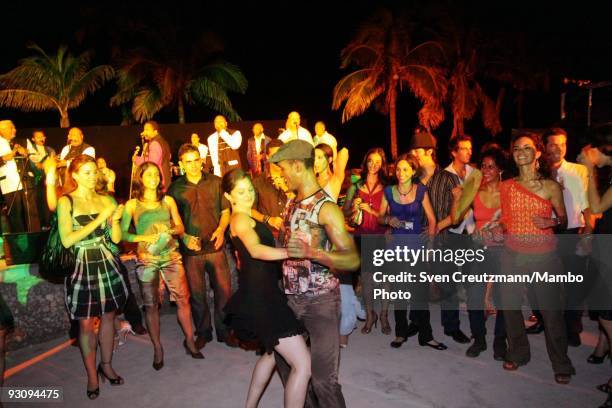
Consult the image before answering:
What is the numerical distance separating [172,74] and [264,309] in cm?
1629

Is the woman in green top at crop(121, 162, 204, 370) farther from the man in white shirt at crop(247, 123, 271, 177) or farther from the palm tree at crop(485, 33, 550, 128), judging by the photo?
the palm tree at crop(485, 33, 550, 128)

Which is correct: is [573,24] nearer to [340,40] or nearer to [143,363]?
[340,40]

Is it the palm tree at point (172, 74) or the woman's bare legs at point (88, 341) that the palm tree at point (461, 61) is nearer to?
the palm tree at point (172, 74)

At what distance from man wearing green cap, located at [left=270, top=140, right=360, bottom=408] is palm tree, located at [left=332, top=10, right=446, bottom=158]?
15.9m

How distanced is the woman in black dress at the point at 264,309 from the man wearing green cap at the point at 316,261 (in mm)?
82

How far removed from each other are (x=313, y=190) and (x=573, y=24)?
76.5ft

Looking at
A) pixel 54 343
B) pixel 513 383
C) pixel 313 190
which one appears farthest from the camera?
pixel 54 343

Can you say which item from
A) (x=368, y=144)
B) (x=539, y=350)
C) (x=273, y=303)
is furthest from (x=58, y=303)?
(x=368, y=144)

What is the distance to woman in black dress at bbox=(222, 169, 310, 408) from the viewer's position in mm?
2918

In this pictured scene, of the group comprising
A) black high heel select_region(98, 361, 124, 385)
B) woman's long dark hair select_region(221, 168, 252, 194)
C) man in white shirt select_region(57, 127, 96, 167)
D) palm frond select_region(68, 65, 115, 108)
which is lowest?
black high heel select_region(98, 361, 124, 385)

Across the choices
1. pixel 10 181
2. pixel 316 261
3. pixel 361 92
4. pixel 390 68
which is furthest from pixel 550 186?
pixel 390 68

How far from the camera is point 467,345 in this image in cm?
475

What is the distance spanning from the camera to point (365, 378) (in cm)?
412

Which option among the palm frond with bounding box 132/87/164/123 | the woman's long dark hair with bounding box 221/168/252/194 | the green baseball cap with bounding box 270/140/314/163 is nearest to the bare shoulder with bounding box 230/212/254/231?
the woman's long dark hair with bounding box 221/168/252/194
